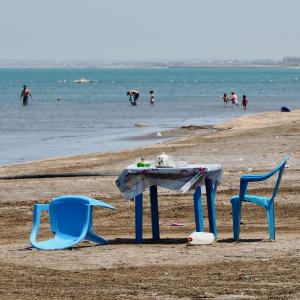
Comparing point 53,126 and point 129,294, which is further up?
point 129,294

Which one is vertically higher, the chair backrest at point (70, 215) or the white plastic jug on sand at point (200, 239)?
the chair backrest at point (70, 215)

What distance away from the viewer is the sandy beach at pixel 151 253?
33.9ft

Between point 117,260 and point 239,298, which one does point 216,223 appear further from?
point 239,298

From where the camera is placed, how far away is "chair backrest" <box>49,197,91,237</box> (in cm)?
1353

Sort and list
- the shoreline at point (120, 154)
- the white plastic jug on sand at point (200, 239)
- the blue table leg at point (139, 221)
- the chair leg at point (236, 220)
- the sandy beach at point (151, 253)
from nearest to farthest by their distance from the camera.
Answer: the sandy beach at point (151, 253) → the white plastic jug on sand at point (200, 239) → the chair leg at point (236, 220) → the blue table leg at point (139, 221) → the shoreline at point (120, 154)

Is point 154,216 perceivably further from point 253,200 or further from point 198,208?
point 253,200

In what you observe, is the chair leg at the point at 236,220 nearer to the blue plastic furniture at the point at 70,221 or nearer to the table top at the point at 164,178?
the table top at the point at 164,178

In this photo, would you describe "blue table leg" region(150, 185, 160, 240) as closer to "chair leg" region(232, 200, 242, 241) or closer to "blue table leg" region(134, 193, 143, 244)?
"blue table leg" region(134, 193, 143, 244)

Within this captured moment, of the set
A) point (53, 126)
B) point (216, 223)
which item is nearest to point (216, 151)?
point (216, 223)

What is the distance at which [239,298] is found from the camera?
976 centimetres

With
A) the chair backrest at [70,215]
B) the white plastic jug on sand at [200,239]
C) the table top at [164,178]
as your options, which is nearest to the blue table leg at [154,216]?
the table top at [164,178]

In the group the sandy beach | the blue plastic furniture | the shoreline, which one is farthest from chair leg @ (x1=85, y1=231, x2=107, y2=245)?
the shoreline

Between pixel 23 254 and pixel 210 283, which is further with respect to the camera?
pixel 23 254

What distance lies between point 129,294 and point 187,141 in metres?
22.2
